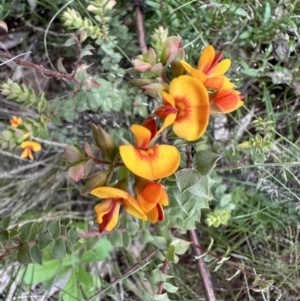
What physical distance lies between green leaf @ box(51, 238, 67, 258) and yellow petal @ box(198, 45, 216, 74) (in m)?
0.50

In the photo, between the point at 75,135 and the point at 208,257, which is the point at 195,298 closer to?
the point at 208,257

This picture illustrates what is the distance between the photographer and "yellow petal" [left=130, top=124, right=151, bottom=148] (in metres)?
0.83

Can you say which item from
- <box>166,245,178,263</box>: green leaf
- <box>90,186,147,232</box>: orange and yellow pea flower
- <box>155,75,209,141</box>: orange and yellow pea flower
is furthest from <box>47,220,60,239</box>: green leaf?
<box>155,75,209,141</box>: orange and yellow pea flower

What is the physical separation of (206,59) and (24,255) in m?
0.59

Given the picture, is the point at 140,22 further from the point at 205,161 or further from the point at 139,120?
Answer: the point at 205,161

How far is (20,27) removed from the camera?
1.73 meters

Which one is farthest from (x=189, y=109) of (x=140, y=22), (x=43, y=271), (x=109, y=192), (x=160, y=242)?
(x=43, y=271)

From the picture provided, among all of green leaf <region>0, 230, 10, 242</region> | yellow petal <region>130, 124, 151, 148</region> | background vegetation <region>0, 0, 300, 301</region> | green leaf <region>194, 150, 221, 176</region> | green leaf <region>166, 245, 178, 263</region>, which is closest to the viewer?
yellow petal <region>130, 124, 151, 148</region>

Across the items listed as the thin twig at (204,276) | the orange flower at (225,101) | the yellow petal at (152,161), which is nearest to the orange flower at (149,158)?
the yellow petal at (152,161)

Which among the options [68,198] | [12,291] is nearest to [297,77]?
[68,198]

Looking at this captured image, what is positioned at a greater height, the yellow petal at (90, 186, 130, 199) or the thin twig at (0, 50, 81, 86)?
the thin twig at (0, 50, 81, 86)

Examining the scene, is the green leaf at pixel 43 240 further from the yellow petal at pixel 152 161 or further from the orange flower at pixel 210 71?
the orange flower at pixel 210 71

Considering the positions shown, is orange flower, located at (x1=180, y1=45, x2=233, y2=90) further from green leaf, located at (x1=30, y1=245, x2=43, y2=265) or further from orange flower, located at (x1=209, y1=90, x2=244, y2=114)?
green leaf, located at (x1=30, y1=245, x2=43, y2=265)

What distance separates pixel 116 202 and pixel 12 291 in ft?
2.46
